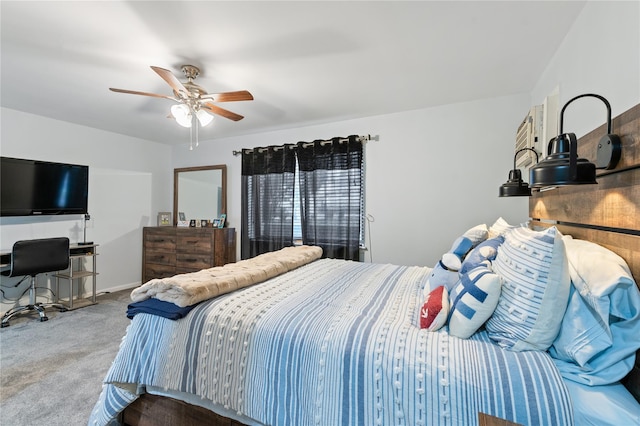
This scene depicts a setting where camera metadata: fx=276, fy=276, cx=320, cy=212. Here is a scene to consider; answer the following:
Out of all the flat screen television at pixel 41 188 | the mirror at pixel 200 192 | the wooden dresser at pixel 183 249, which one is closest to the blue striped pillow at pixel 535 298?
the wooden dresser at pixel 183 249

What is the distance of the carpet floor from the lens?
5.56 feet

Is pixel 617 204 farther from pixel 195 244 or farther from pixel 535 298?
pixel 195 244

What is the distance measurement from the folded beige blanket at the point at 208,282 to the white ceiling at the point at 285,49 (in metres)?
1.56

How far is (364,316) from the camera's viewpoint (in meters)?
1.32

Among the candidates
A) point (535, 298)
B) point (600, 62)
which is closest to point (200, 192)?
point (535, 298)

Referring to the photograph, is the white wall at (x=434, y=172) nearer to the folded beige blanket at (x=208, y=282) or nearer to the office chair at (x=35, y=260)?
the folded beige blanket at (x=208, y=282)

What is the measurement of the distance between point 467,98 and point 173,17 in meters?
2.74

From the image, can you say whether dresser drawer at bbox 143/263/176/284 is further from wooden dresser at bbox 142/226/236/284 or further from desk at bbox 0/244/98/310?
desk at bbox 0/244/98/310

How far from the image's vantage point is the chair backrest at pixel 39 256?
285 centimetres

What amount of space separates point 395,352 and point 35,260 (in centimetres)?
386

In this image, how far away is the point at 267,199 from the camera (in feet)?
13.2

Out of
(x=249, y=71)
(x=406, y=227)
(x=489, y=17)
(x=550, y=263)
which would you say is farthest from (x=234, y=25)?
(x=406, y=227)

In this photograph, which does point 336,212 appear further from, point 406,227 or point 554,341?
point 554,341

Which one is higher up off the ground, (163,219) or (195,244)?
(163,219)
